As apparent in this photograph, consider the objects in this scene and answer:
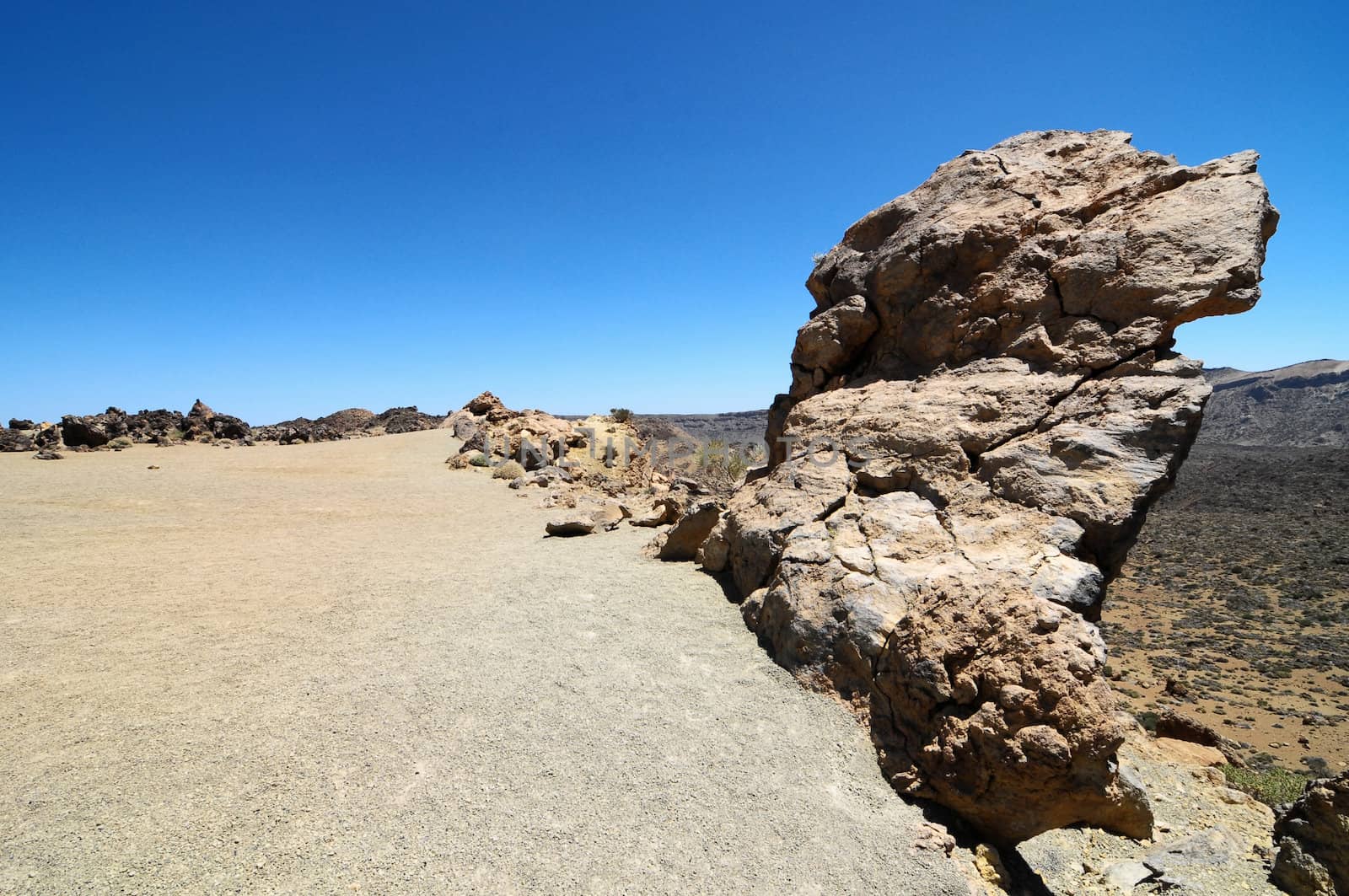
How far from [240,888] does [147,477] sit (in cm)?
1573

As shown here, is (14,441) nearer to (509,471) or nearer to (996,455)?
(509,471)

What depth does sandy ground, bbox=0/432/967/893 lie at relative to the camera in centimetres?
327

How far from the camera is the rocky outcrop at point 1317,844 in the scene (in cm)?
440

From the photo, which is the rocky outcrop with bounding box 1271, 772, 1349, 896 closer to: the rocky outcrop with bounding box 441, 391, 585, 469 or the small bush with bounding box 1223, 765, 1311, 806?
the small bush with bounding box 1223, 765, 1311, 806

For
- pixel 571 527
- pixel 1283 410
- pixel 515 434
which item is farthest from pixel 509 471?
pixel 1283 410

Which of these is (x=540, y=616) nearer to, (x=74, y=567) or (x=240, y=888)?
(x=240, y=888)

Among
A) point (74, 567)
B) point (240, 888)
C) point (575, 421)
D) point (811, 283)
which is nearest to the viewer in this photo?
point (240, 888)

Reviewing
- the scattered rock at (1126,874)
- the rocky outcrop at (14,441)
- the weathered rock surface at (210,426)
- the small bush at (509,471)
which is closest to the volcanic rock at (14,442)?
the rocky outcrop at (14,441)

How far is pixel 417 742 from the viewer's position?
13.6 ft

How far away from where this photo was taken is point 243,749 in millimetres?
4016

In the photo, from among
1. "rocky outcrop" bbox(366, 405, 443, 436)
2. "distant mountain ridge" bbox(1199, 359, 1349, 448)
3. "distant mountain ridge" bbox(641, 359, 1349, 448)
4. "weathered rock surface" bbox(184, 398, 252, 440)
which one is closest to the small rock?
"weathered rock surface" bbox(184, 398, 252, 440)

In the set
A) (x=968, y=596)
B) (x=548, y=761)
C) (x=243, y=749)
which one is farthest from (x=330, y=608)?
(x=968, y=596)

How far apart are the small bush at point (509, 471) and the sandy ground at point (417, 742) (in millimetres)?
8993

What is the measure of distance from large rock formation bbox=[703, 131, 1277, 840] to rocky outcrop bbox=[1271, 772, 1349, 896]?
6.08 ft
